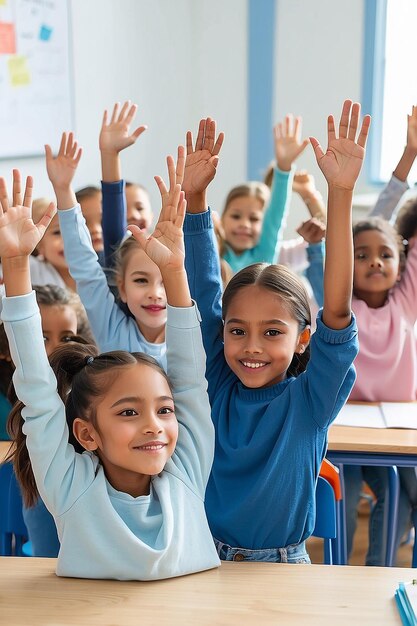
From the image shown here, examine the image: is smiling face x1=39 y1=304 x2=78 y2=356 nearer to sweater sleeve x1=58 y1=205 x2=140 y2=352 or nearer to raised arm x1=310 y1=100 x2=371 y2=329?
sweater sleeve x1=58 y1=205 x2=140 y2=352

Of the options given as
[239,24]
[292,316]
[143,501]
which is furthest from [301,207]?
[143,501]

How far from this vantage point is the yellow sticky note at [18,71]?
175 inches

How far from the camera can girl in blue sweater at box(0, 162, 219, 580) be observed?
1.53 m

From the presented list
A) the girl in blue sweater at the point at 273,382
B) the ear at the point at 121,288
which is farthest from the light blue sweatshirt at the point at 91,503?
the ear at the point at 121,288

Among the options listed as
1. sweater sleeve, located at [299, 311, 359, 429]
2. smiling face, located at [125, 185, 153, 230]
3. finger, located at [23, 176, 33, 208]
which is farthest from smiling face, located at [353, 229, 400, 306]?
finger, located at [23, 176, 33, 208]

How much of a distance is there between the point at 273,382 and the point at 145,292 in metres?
0.81

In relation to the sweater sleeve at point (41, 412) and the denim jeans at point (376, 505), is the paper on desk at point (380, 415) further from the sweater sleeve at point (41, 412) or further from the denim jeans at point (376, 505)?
the sweater sleeve at point (41, 412)

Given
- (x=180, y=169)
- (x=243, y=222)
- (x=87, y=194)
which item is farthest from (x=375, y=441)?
(x=243, y=222)

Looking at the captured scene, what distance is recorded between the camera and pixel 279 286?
1.91 meters

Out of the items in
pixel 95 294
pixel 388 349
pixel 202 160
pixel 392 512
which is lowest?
pixel 392 512

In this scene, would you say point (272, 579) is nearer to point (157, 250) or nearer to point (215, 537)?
point (215, 537)

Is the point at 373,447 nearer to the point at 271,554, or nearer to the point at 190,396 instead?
the point at 271,554

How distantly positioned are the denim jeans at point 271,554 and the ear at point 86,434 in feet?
1.35

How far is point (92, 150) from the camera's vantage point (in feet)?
17.3
